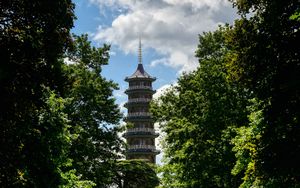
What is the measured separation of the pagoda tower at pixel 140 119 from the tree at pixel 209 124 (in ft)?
122

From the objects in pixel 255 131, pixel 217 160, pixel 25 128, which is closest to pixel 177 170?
pixel 217 160

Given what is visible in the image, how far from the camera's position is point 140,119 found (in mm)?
74812

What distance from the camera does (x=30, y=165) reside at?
18406 mm

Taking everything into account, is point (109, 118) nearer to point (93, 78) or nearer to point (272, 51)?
point (93, 78)

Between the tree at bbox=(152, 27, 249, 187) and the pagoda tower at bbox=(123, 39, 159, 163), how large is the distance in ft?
122

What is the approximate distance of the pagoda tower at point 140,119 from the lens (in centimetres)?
7344

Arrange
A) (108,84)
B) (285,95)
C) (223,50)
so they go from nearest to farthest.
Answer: (285,95) < (223,50) < (108,84)

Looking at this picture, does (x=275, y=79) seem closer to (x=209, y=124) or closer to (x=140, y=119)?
(x=209, y=124)

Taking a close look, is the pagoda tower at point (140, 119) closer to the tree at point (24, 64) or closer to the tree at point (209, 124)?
the tree at point (209, 124)

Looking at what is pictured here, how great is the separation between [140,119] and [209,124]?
4506 centimetres

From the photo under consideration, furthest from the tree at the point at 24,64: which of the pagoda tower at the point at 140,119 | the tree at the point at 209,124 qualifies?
the pagoda tower at the point at 140,119

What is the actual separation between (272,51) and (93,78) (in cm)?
2085

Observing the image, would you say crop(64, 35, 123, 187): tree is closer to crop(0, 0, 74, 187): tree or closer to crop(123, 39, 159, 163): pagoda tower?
crop(0, 0, 74, 187): tree

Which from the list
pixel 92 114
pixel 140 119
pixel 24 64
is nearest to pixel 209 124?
pixel 92 114
